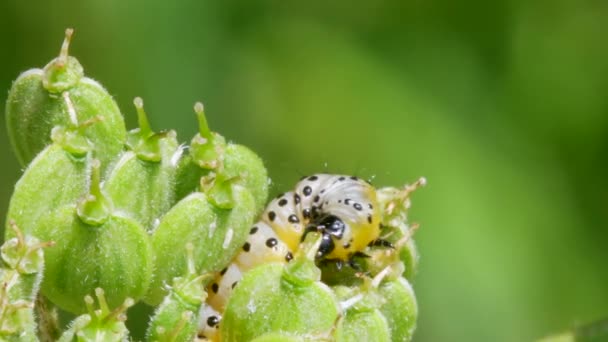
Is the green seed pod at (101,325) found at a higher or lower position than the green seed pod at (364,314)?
lower

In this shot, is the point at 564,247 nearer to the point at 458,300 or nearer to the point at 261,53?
the point at 458,300

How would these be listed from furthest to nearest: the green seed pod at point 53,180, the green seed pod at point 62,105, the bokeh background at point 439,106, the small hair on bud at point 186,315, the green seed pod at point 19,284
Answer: the bokeh background at point 439,106, the green seed pod at point 62,105, the green seed pod at point 53,180, the small hair on bud at point 186,315, the green seed pod at point 19,284

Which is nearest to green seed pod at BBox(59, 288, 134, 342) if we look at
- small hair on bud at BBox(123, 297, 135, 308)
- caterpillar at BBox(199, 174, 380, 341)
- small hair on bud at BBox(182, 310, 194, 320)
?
small hair on bud at BBox(123, 297, 135, 308)

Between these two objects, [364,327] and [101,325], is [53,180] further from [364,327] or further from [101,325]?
[364,327]

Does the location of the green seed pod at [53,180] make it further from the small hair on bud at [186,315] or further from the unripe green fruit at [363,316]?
the unripe green fruit at [363,316]

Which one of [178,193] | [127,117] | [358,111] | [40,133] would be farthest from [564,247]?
[40,133]

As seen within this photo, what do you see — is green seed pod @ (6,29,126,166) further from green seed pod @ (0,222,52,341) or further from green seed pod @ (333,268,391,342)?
green seed pod @ (333,268,391,342)

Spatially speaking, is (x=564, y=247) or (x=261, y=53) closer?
(x=564, y=247)

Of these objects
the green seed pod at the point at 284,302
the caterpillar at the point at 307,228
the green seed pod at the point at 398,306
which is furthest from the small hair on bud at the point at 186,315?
the green seed pod at the point at 398,306
